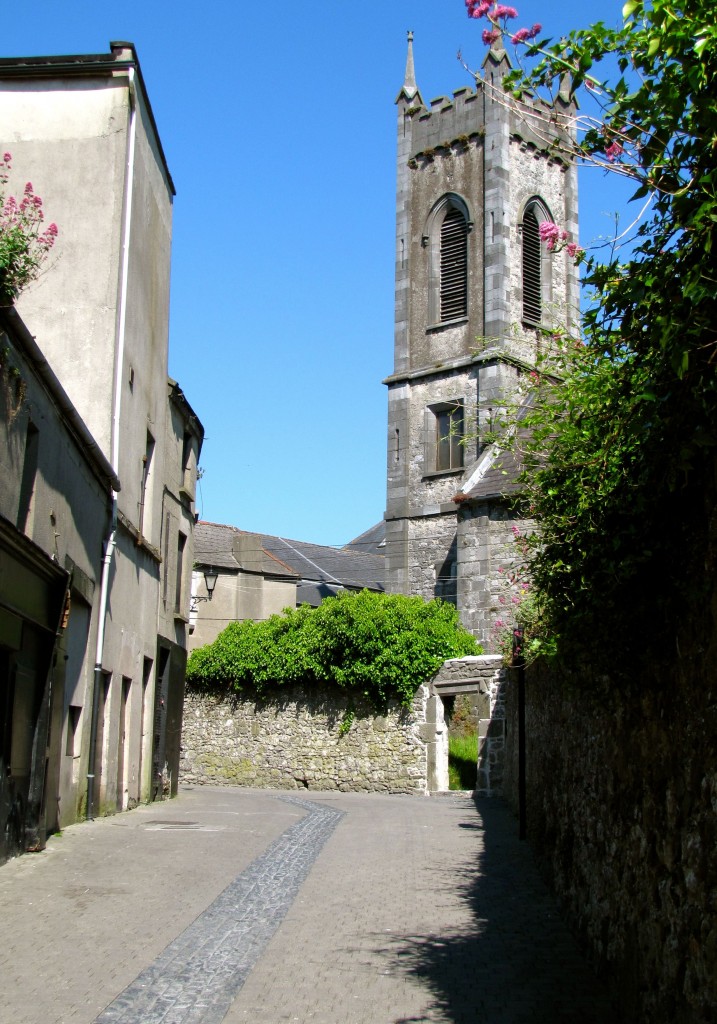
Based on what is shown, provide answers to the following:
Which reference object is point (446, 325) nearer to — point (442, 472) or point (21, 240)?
point (442, 472)

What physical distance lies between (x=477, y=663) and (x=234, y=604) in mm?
17695

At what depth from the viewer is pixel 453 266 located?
36812 mm

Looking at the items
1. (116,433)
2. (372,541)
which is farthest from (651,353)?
(372,541)

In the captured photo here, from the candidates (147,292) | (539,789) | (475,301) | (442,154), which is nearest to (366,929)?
(539,789)

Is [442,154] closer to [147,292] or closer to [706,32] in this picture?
[147,292]

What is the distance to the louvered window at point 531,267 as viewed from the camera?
3619 centimetres

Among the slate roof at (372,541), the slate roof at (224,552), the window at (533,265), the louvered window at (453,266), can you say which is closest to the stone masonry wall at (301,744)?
the slate roof at (224,552)

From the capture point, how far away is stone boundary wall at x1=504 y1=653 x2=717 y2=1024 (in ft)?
12.9

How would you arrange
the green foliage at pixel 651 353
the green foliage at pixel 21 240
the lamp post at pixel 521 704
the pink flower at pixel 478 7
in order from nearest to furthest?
the green foliage at pixel 651 353
the pink flower at pixel 478 7
the lamp post at pixel 521 704
the green foliage at pixel 21 240

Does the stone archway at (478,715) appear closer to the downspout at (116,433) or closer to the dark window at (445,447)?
the downspout at (116,433)

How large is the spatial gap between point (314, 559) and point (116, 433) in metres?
35.9

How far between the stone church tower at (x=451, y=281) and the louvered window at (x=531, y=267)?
0.05 metres

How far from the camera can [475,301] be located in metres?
35.8

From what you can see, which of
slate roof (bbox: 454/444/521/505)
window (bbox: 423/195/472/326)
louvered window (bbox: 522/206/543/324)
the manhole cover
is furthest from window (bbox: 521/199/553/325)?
the manhole cover
